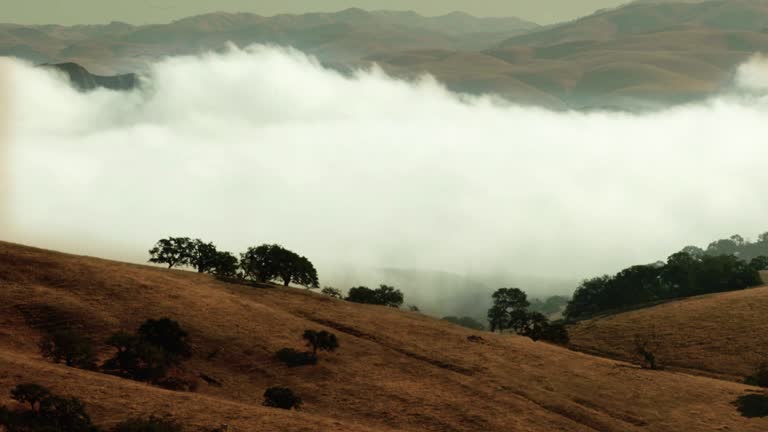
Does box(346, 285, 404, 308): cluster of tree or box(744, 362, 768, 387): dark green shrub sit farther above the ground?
box(346, 285, 404, 308): cluster of tree

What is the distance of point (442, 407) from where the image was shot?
66938mm

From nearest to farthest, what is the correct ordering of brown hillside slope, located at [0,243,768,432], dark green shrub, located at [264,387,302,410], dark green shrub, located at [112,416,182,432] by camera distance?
dark green shrub, located at [112,416,182,432] → brown hillside slope, located at [0,243,768,432] → dark green shrub, located at [264,387,302,410]

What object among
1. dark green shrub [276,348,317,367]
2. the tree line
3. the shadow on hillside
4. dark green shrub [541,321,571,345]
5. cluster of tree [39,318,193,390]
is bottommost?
cluster of tree [39,318,193,390]

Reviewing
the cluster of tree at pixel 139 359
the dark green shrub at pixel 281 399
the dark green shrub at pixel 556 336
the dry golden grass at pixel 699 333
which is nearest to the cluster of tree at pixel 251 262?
the dark green shrub at pixel 556 336

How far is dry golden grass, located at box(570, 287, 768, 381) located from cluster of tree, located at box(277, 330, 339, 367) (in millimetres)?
49515

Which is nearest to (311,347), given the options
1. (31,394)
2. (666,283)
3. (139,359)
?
(139,359)

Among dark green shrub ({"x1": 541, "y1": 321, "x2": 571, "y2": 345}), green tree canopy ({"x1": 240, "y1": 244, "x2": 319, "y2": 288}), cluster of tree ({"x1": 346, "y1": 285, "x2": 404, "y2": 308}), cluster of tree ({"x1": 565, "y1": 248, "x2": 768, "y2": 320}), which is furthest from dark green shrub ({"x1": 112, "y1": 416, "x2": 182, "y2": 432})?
cluster of tree ({"x1": 565, "y1": 248, "x2": 768, "y2": 320})

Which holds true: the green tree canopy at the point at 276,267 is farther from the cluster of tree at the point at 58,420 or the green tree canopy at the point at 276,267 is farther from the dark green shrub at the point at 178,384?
the cluster of tree at the point at 58,420

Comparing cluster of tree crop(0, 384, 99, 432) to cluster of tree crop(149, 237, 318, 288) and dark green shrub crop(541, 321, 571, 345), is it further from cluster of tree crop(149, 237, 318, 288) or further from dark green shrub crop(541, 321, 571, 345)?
dark green shrub crop(541, 321, 571, 345)

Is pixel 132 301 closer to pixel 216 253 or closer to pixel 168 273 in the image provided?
pixel 168 273

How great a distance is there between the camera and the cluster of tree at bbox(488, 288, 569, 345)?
388 feet

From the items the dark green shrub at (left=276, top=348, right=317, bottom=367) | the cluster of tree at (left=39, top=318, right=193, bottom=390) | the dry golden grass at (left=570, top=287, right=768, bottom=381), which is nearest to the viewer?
the cluster of tree at (left=39, top=318, right=193, bottom=390)

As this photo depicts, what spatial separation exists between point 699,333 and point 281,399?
75073mm

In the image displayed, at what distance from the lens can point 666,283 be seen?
175500 mm
